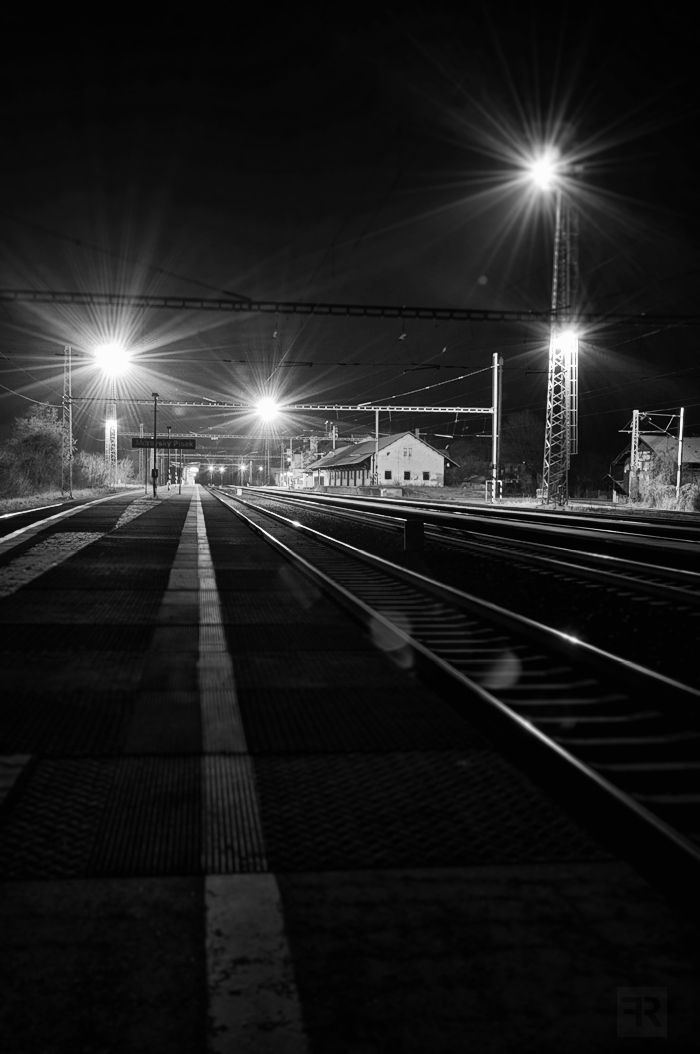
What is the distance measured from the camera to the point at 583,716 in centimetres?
462

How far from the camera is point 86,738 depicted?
404 cm

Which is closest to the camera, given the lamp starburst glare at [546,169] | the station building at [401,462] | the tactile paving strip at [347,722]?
the tactile paving strip at [347,722]

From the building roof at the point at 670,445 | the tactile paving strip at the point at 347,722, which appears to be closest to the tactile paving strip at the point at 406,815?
the tactile paving strip at the point at 347,722

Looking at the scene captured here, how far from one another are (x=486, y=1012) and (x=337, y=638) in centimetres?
520

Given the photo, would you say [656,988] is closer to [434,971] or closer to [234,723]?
[434,971]

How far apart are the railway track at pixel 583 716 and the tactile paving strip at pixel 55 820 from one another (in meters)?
1.87

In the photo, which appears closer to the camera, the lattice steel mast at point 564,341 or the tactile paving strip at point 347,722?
the tactile paving strip at point 347,722

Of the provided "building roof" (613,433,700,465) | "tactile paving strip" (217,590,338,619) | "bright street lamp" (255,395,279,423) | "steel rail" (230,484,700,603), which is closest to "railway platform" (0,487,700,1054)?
"tactile paving strip" (217,590,338,619)

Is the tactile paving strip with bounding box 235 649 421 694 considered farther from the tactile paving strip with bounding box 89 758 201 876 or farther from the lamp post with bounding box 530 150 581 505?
the lamp post with bounding box 530 150 581 505

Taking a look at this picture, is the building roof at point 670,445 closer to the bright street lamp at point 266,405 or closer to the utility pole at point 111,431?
the bright street lamp at point 266,405

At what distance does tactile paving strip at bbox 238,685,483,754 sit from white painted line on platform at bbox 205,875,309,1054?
147 centimetres

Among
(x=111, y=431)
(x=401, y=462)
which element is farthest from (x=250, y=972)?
(x=401, y=462)

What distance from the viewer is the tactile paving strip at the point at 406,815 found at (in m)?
2.74

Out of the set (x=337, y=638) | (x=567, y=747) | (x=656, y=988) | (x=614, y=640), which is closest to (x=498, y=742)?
(x=567, y=747)
